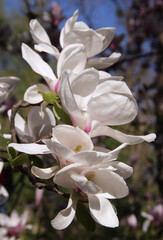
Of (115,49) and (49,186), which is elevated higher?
(49,186)

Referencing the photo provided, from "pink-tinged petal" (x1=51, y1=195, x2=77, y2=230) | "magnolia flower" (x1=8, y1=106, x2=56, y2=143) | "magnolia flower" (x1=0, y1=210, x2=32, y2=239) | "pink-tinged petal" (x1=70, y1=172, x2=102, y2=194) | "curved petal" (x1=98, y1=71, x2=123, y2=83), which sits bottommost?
"magnolia flower" (x1=0, y1=210, x2=32, y2=239)

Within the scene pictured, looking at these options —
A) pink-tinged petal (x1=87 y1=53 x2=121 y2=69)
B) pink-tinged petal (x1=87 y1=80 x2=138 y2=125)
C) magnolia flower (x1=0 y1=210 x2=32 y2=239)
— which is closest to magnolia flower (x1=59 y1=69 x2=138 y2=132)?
pink-tinged petal (x1=87 y1=80 x2=138 y2=125)

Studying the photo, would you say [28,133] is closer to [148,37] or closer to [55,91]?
[55,91]

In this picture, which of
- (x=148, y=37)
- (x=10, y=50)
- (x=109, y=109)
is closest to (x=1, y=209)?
(x=109, y=109)

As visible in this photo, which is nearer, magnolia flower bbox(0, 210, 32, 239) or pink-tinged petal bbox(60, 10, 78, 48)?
pink-tinged petal bbox(60, 10, 78, 48)

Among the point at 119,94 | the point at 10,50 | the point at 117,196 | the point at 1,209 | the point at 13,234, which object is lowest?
the point at 13,234

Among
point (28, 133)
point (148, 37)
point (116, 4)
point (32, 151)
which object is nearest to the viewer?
point (32, 151)

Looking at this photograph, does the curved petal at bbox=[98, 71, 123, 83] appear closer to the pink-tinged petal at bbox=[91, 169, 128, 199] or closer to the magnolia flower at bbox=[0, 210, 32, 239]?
the pink-tinged petal at bbox=[91, 169, 128, 199]
